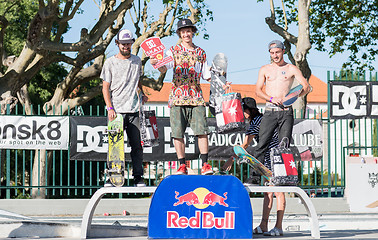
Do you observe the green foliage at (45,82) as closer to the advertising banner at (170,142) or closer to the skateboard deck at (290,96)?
the advertising banner at (170,142)

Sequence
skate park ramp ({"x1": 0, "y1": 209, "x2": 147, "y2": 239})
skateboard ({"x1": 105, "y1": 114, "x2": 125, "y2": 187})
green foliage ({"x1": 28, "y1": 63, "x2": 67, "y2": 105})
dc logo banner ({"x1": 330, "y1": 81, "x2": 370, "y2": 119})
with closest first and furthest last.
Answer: skate park ramp ({"x1": 0, "y1": 209, "x2": 147, "y2": 239}), skateboard ({"x1": 105, "y1": 114, "x2": 125, "y2": 187}), dc logo banner ({"x1": 330, "y1": 81, "x2": 370, "y2": 119}), green foliage ({"x1": 28, "y1": 63, "x2": 67, "y2": 105})

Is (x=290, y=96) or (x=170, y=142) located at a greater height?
(x=290, y=96)

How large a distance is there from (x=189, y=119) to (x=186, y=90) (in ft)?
1.08

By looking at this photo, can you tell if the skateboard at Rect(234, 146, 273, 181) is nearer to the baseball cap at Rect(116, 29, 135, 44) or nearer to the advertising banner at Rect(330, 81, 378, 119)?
the baseball cap at Rect(116, 29, 135, 44)

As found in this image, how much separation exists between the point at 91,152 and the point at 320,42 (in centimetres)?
1303

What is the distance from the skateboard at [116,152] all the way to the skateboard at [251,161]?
121 cm

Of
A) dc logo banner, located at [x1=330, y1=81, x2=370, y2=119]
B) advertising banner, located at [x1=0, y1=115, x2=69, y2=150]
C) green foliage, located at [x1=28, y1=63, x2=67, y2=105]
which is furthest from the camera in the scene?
green foliage, located at [x1=28, y1=63, x2=67, y2=105]

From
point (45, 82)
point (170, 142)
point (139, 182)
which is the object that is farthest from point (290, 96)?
point (45, 82)

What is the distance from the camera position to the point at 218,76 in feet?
22.1

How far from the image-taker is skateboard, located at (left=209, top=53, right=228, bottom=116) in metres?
6.69

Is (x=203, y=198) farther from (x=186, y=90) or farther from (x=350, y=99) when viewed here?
(x=350, y=99)

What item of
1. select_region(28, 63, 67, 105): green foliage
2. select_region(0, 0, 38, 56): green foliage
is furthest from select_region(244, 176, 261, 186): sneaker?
select_region(28, 63, 67, 105): green foliage

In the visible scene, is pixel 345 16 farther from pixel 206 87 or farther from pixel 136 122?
pixel 206 87

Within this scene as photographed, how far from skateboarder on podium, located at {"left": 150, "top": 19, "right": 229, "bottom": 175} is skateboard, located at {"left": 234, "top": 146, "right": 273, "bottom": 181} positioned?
1.67 feet
